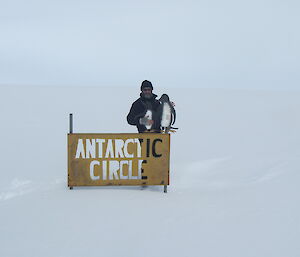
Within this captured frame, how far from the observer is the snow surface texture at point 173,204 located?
3.70 metres

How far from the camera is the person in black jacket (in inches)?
219

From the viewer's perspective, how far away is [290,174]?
6520 millimetres

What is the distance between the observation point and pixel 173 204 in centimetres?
490

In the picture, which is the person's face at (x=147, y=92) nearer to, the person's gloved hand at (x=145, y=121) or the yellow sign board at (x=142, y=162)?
the person's gloved hand at (x=145, y=121)

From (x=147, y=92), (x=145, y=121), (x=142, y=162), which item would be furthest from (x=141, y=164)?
(x=147, y=92)

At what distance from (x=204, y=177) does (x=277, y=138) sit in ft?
13.7

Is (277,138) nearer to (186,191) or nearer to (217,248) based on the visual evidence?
(186,191)

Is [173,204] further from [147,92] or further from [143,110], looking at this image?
[147,92]

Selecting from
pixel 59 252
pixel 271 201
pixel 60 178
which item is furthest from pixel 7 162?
pixel 271 201

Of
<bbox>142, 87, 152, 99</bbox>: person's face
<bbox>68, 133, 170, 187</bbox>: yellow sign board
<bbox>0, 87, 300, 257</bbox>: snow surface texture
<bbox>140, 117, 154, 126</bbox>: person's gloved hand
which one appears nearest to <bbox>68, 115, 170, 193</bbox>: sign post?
<bbox>68, 133, 170, 187</bbox>: yellow sign board

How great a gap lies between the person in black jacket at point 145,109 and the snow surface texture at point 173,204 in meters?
0.93

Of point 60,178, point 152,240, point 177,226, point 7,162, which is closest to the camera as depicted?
point 152,240

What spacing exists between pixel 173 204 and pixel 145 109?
4.78 feet

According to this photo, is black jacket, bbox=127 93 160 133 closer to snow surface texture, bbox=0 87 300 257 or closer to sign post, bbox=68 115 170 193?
sign post, bbox=68 115 170 193
